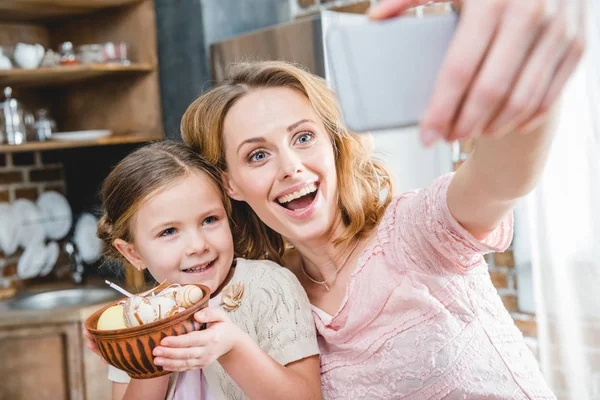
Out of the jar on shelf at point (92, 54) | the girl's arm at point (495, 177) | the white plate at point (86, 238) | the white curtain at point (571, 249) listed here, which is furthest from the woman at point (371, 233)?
the white plate at point (86, 238)

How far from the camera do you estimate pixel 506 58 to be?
455mm

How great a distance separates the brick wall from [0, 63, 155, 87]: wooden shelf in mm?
394

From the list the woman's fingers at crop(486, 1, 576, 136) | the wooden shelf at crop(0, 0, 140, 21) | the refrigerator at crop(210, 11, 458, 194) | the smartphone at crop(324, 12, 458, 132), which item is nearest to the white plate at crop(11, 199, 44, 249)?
the wooden shelf at crop(0, 0, 140, 21)

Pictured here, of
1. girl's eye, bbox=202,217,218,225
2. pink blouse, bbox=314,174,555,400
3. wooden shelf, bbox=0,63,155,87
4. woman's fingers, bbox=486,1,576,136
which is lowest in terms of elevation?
pink blouse, bbox=314,174,555,400

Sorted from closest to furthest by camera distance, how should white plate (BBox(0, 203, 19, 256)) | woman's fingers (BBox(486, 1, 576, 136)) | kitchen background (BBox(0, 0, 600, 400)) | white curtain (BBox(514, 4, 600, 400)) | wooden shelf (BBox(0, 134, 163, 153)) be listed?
1. woman's fingers (BBox(486, 1, 576, 136))
2. white curtain (BBox(514, 4, 600, 400))
3. kitchen background (BBox(0, 0, 600, 400))
4. wooden shelf (BBox(0, 134, 163, 153))
5. white plate (BBox(0, 203, 19, 256))

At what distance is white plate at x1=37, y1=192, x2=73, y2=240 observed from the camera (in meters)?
3.26

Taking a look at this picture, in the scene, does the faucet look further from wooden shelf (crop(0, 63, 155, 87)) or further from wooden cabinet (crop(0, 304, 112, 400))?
wooden shelf (crop(0, 63, 155, 87))

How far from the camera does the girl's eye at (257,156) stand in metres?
1.28

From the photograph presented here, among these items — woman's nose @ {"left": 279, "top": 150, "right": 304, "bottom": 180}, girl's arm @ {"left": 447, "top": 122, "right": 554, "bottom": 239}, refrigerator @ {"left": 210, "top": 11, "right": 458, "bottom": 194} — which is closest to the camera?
girl's arm @ {"left": 447, "top": 122, "right": 554, "bottom": 239}

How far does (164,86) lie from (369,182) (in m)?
1.82

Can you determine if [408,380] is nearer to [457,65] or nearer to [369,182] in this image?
[369,182]

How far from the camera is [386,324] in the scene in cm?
117

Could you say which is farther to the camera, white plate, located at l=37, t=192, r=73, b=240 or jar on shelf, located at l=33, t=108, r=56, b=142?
white plate, located at l=37, t=192, r=73, b=240

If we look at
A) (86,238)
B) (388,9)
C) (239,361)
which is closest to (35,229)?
(86,238)
